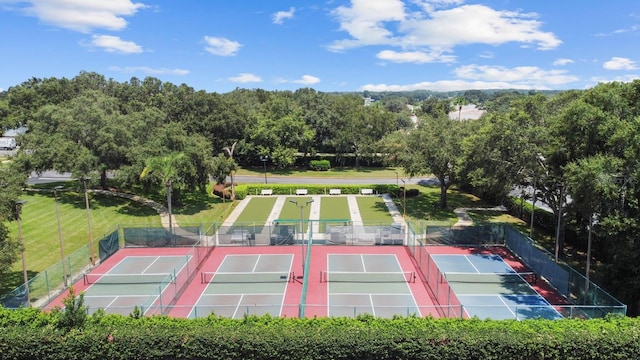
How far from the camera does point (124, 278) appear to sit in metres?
25.3

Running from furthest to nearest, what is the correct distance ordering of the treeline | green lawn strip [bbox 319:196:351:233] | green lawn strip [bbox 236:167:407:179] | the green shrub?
the green shrub
green lawn strip [bbox 236:167:407:179]
green lawn strip [bbox 319:196:351:233]
the treeline

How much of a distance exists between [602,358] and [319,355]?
9.84 m

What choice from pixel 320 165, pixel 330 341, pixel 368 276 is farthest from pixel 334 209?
pixel 330 341

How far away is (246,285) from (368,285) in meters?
6.94

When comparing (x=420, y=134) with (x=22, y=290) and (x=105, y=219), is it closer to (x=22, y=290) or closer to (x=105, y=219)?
(x=105, y=219)

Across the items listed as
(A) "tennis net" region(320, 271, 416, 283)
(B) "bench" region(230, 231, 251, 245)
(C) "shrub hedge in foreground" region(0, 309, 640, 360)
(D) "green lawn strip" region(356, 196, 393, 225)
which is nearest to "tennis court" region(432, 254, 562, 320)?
(A) "tennis net" region(320, 271, 416, 283)

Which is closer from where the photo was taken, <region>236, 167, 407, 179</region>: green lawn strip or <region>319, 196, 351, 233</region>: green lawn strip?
<region>319, 196, 351, 233</region>: green lawn strip

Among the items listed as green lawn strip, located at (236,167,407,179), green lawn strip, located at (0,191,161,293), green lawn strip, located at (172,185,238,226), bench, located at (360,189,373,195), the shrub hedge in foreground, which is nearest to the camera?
the shrub hedge in foreground

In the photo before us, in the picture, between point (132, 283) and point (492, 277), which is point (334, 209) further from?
point (132, 283)

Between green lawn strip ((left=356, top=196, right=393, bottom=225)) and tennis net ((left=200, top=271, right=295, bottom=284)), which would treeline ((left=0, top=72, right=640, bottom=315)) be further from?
tennis net ((left=200, top=271, right=295, bottom=284))

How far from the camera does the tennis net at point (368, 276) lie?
2495 cm

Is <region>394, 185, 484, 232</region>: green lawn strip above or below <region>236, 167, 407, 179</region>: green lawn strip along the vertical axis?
below

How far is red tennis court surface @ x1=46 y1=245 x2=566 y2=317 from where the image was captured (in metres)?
20.5

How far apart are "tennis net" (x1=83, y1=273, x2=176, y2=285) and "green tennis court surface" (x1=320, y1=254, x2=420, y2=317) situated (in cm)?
976
